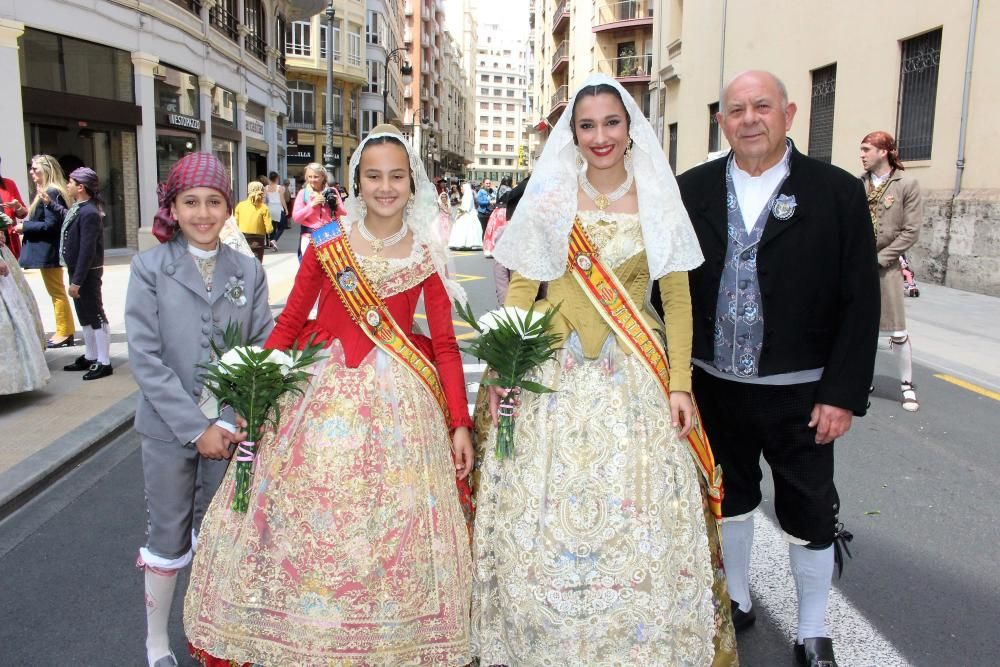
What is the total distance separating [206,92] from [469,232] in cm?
759

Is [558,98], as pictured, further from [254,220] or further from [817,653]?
[817,653]

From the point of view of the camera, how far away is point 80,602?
3.55 m

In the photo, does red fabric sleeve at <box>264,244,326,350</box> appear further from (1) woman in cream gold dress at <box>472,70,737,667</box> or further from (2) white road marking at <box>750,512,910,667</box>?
(2) white road marking at <box>750,512,910,667</box>

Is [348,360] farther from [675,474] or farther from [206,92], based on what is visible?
[206,92]

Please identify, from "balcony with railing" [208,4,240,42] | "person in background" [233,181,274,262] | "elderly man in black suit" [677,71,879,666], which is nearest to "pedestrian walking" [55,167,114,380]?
"person in background" [233,181,274,262]

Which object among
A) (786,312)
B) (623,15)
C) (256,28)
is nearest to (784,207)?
(786,312)

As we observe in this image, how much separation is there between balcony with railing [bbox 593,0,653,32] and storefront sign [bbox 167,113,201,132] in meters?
22.8

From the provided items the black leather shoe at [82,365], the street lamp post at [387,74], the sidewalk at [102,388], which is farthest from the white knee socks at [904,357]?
the street lamp post at [387,74]

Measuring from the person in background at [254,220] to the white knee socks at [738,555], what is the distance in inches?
371

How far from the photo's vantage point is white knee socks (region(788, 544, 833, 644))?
3.01m

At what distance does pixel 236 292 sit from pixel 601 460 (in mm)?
1438

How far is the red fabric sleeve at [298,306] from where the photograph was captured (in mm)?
2953

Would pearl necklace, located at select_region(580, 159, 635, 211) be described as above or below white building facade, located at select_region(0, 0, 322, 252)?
below

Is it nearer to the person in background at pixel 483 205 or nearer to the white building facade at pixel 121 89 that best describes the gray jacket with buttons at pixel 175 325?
the white building facade at pixel 121 89
